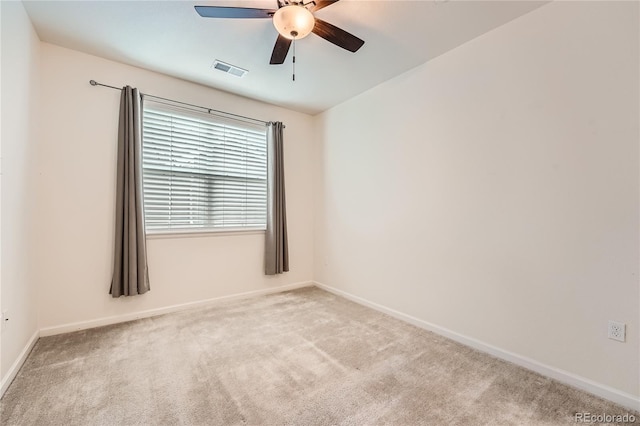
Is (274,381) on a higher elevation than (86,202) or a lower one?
lower

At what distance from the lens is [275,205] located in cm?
396

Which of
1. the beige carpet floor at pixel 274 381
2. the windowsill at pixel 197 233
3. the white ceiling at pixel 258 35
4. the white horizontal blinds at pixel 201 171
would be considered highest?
the white ceiling at pixel 258 35

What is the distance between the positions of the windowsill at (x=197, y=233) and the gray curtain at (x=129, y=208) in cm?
23

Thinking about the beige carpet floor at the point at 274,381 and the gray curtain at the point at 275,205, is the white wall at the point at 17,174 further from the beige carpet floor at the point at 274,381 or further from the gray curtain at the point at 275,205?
the gray curtain at the point at 275,205

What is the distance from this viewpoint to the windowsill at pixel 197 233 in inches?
126

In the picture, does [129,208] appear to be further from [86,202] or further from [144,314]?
[144,314]

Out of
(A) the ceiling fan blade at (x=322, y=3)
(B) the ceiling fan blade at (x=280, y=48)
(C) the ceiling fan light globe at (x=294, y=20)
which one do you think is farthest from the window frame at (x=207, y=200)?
(A) the ceiling fan blade at (x=322, y=3)

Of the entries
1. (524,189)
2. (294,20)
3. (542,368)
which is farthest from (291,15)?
(542,368)

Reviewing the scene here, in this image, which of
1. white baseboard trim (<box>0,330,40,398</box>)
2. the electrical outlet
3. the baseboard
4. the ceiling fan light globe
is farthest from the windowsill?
the electrical outlet

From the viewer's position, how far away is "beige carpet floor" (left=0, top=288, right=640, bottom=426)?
5.37ft

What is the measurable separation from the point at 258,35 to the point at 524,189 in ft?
8.18

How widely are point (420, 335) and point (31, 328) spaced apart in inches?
133

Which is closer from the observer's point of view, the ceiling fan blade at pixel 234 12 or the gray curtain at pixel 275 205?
the ceiling fan blade at pixel 234 12

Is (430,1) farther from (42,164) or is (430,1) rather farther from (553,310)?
(42,164)
